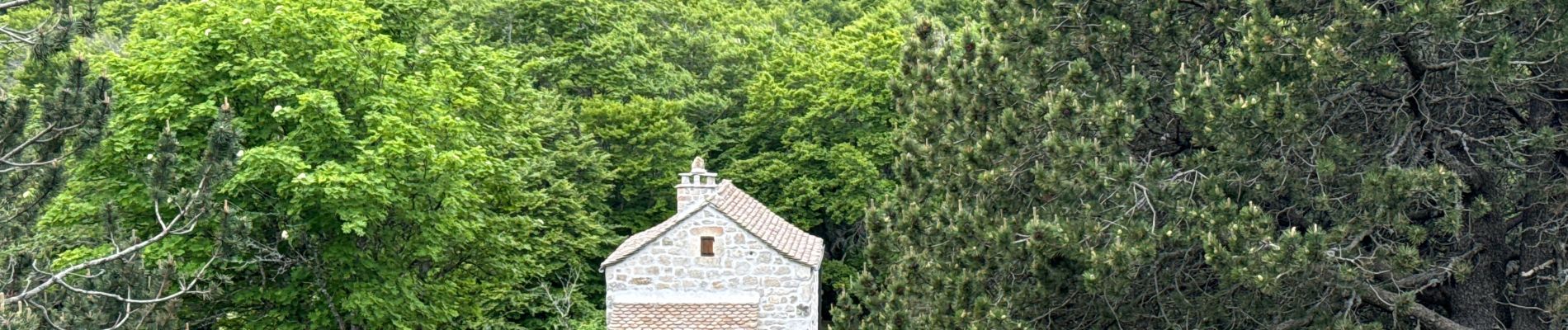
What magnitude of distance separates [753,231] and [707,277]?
998 millimetres

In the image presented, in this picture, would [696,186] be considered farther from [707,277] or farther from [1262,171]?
[1262,171]

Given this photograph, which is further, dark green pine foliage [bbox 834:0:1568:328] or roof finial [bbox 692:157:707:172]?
roof finial [bbox 692:157:707:172]

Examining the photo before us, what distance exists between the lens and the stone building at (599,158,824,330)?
75.2 feet

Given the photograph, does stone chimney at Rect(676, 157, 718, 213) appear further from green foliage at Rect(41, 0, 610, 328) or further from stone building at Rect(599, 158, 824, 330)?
green foliage at Rect(41, 0, 610, 328)

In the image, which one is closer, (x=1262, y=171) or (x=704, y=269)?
(x=1262, y=171)

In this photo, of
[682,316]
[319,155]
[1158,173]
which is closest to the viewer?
[1158,173]

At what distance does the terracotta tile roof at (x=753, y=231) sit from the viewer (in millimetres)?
22922

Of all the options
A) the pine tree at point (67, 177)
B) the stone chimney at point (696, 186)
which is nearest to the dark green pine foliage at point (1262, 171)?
the pine tree at point (67, 177)

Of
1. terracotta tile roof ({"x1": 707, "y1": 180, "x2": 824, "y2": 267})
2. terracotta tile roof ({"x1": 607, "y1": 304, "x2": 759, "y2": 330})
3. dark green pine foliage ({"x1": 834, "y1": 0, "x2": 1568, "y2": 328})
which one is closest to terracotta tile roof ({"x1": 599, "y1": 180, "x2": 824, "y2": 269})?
terracotta tile roof ({"x1": 707, "y1": 180, "x2": 824, "y2": 267})

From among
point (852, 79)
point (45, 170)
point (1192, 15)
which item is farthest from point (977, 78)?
point (852, 79)

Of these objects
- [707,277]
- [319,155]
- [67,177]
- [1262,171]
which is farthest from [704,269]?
[67,177]

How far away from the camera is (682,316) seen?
902 inches

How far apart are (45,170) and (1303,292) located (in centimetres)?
818

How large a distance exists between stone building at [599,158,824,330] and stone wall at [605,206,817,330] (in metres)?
0.01
